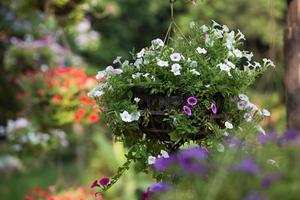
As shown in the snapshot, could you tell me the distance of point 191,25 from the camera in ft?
10.5

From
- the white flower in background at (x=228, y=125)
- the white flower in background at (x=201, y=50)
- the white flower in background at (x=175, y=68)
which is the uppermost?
the white flower in background at (x=201, y=50)

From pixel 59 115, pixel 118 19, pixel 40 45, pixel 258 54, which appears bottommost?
pixel 59 115

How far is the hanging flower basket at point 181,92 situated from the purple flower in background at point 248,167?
1.23 metres

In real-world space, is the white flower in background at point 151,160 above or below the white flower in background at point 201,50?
below

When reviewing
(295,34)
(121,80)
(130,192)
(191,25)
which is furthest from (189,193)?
(130,192)

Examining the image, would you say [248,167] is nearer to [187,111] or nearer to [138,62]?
[187,111]

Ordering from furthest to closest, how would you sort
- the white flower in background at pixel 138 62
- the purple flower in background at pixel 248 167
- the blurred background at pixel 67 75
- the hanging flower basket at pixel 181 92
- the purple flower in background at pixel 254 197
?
the blurred background at pixel 67 75, the white flower in background at pixel 138 62, the hanging flower basket at pixel 181 92, the purple flower in background at pixel 248 167, the purple flower in background at pixel 254 197

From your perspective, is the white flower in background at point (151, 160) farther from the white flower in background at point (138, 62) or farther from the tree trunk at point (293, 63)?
the tree trunk at point (293, 63)

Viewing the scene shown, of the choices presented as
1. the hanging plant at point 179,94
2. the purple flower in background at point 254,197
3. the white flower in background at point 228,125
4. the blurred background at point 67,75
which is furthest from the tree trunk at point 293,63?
the purple flower in background at point 254,197

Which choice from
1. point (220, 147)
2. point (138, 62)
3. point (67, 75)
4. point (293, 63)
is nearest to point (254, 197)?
point (220, 147)

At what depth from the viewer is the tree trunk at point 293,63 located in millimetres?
3844

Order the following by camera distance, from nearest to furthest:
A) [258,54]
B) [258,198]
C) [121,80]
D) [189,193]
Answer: [258,198] < [189,193] < [121,80] < [258,54]

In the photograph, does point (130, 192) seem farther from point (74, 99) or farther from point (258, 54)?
point (258, 54)

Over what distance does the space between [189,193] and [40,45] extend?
18.1 feet
